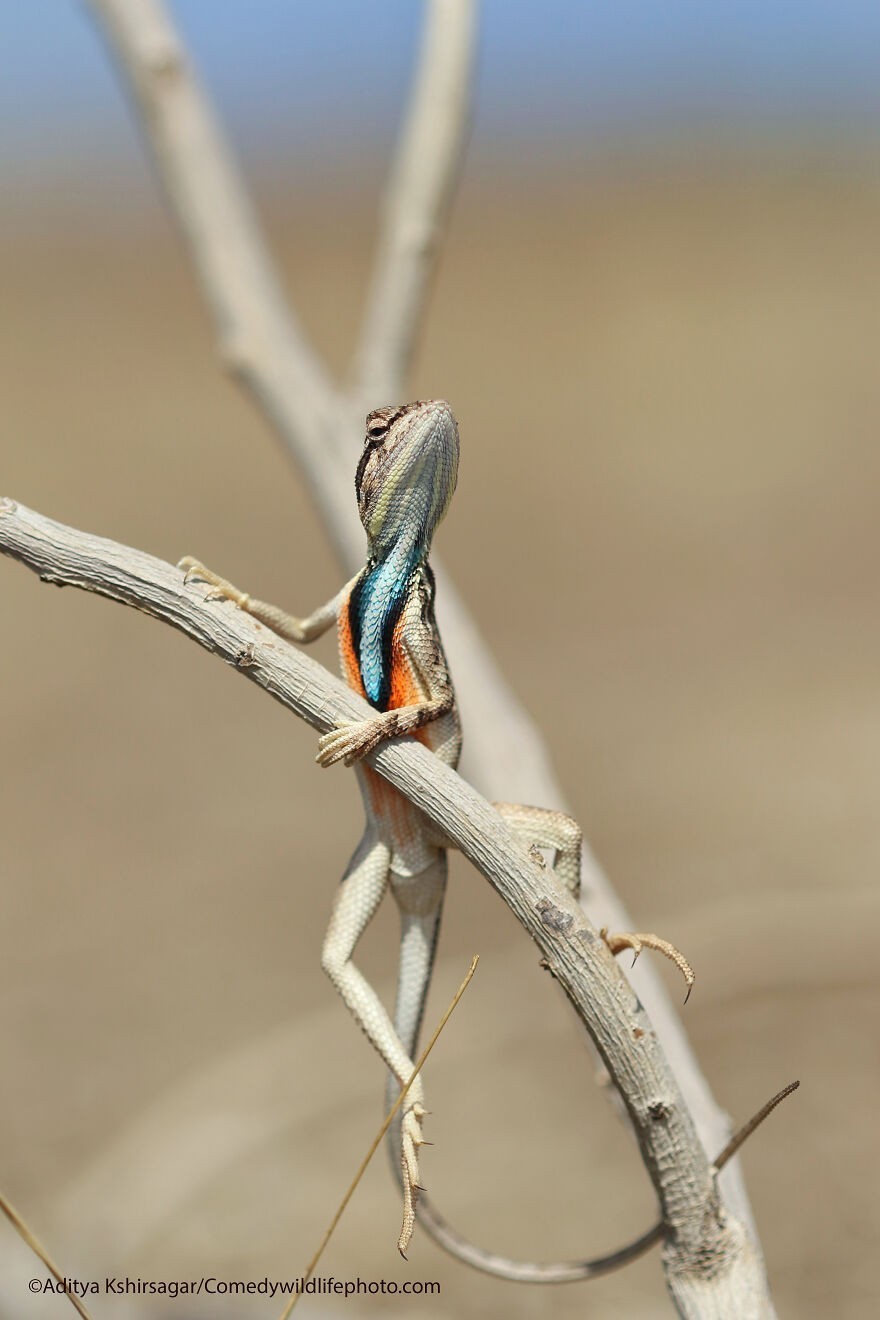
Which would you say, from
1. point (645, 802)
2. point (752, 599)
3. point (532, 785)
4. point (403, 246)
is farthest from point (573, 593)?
point (532, 785)

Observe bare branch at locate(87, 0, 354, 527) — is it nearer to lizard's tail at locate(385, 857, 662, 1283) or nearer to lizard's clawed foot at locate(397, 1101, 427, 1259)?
lizard's tail at locate(385, 857, 662, 1283)

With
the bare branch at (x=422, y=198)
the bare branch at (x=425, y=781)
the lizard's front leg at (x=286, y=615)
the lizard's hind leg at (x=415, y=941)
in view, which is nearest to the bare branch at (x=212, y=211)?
the bare branch at (x=422, y=198)

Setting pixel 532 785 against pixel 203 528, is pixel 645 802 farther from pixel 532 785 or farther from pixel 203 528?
pixel 203 528

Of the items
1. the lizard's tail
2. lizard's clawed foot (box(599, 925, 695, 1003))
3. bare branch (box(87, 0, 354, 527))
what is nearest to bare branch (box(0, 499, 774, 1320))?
lizard's clawed foot (box(599, 925, 695, 1003))

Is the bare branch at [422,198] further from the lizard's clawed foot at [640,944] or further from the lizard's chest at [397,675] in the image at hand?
the lizard's clawed foot at [640,944]

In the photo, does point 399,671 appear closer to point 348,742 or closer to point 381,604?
point 381,604

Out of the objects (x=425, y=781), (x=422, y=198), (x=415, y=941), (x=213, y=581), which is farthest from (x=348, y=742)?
(x=422, y=198)

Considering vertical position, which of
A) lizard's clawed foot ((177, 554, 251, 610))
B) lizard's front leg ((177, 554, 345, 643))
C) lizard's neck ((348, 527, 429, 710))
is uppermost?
lizard's clawed foot ((177, 554, 251, 610))
